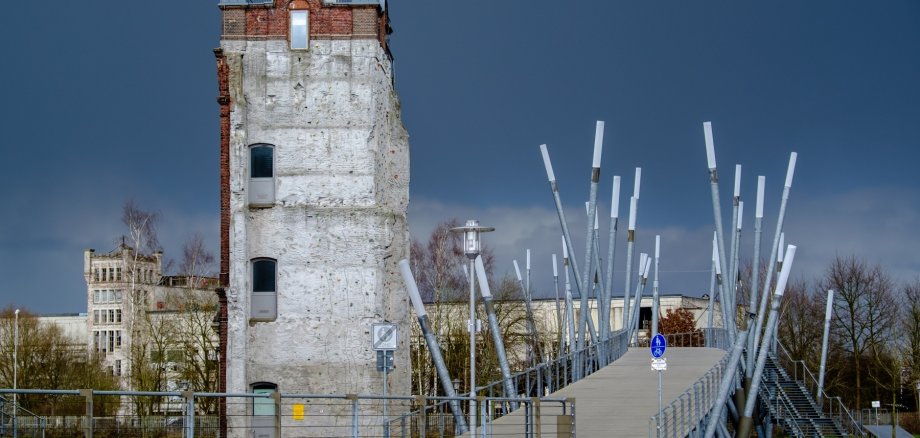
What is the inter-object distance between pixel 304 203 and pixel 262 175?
5.46ft

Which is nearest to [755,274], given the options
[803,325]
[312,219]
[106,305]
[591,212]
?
[591,212]

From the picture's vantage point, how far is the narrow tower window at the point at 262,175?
3700 cm

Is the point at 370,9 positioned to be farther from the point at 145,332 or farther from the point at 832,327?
the point at 832,327

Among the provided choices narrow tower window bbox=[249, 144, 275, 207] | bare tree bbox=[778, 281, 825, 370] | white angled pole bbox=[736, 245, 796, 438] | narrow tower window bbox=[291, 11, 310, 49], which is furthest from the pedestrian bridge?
bare tree bbox=[778, 281, 825, 370]

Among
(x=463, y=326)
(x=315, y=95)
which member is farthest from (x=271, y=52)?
(x=463, y=326)

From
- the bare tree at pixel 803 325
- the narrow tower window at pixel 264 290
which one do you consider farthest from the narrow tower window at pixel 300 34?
the bare tree at pixel 803 325

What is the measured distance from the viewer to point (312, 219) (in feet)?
121

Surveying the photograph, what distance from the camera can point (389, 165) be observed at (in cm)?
3869

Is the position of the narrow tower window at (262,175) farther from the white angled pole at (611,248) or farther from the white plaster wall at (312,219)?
the white angled pole at (611,248)

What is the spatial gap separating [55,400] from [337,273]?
32731 mm

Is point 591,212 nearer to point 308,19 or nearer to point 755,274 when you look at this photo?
point 755,274

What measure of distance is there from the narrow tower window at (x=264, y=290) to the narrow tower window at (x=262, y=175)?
1906 millimetres

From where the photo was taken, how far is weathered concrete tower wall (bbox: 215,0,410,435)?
119 ft

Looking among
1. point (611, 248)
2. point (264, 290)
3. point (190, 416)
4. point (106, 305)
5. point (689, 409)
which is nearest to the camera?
point (190, 416)
